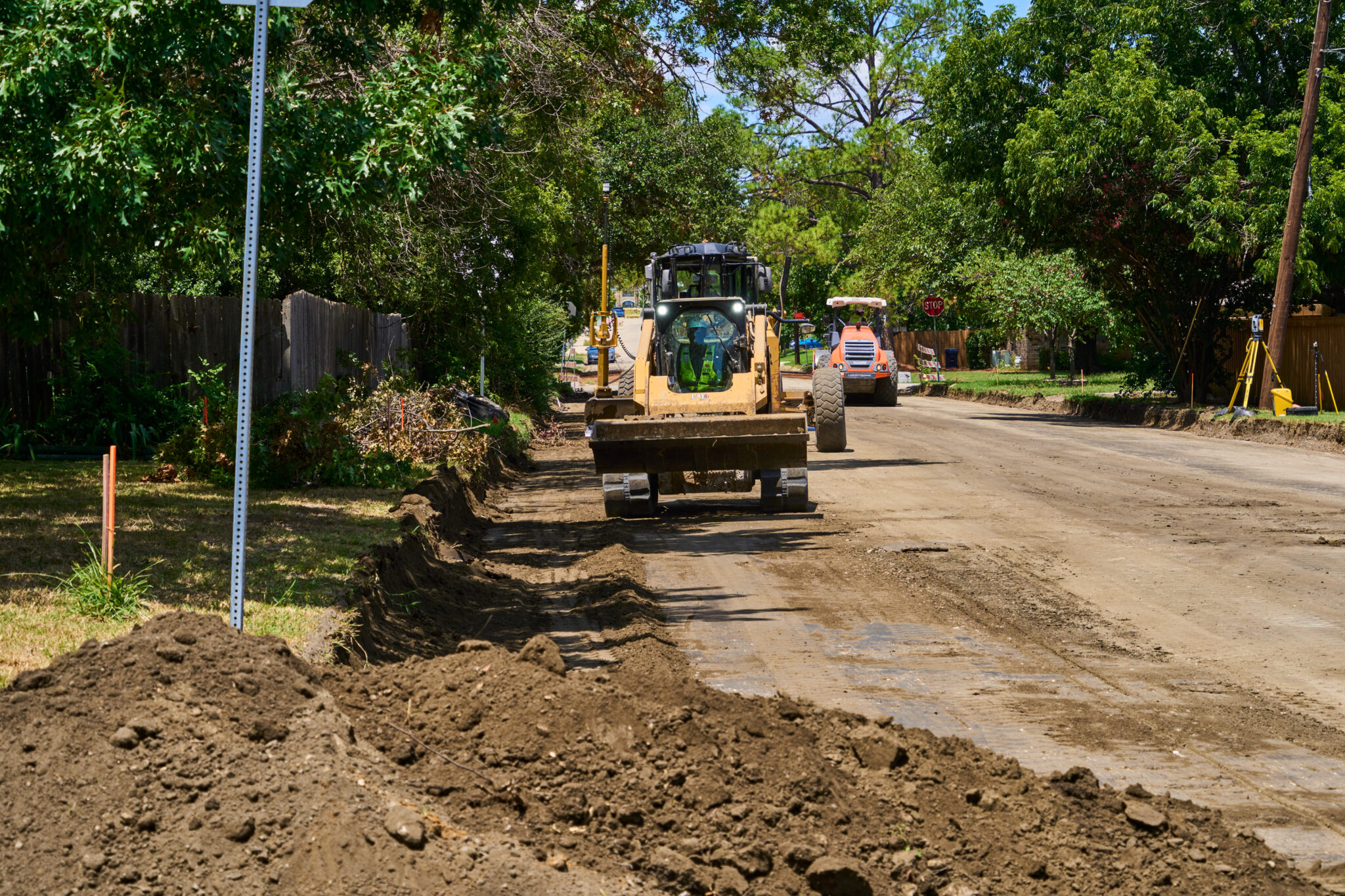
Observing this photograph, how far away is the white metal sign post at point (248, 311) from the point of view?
607 centimetres

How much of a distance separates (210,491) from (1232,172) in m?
21.5

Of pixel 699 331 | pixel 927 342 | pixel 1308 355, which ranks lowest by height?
pixel 699 331

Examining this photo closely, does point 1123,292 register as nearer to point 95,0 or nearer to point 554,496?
point 554,496

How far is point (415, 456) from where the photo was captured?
1612cm

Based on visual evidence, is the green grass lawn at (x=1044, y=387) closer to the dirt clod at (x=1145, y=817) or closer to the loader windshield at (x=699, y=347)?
the loader windshield at (x=699, y=347)

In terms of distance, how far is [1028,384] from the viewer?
42.0m

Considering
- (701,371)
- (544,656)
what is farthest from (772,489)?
(544,656)

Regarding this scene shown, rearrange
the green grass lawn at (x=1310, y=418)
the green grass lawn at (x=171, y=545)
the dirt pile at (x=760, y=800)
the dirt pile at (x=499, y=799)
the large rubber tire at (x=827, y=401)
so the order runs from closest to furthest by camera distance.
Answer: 1. the dirt pile at (x=499, y=799)
2. the dirt pile at (x=760, y=800)
3. the green grass lawn at (x=171, y=545)
4. the large rubber tire at (x=827, y=401)
5. the green grass lawn at (x=1310, y=418)

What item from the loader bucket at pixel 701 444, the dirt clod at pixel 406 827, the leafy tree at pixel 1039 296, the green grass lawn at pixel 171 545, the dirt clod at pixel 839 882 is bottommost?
the dirt clod at pixel 839 882

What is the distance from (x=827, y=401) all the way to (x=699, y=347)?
329 cm

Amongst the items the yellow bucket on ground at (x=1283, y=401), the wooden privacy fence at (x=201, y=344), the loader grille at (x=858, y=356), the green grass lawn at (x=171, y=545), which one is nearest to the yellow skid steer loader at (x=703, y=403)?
the green grass lawn at (x=171, y=545)

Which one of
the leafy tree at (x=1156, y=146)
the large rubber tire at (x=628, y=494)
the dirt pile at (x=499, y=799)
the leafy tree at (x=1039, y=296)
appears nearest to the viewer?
the dirt pile at (x=499, y=799)

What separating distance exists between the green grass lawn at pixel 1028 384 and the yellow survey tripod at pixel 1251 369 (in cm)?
619

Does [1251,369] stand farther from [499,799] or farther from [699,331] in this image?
[499,799]
